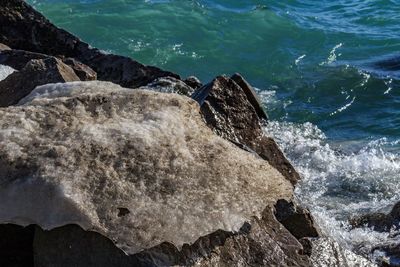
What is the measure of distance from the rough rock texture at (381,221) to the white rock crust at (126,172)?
2413 millimetres

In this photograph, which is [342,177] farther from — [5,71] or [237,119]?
[5,71]

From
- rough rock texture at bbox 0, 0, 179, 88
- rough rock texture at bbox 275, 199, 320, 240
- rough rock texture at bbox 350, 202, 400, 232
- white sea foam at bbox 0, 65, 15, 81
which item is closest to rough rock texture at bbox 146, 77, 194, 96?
rough rock texture at bbox 0, 0, 179, 88

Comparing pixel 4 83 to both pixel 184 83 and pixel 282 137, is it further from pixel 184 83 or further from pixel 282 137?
pixel 282 137

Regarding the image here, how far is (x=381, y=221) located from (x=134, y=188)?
327 centimetres

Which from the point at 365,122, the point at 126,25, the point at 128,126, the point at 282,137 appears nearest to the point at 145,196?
the point at 128,126

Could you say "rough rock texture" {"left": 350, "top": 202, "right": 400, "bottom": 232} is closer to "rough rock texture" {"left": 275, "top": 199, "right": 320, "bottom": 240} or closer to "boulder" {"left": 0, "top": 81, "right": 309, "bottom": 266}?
"rough rock texture" {"left": 275, "top": 199, "right": 320, "bottom": 240}

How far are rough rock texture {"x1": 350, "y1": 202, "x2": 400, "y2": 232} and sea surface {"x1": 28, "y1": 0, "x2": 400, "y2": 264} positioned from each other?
13cm

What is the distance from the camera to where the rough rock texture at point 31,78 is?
5.14m

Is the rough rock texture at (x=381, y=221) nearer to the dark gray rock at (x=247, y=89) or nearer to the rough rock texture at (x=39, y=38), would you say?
the dark gray rock at (x=247, y=89)

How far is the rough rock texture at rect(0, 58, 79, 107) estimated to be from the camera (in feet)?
16.9

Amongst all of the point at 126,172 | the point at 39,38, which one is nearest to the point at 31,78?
the point at 126,172

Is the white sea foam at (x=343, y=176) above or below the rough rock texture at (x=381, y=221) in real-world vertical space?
below

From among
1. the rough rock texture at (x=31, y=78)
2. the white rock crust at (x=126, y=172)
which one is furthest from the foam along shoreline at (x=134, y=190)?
the rough rock texture at (x=31, y=78)

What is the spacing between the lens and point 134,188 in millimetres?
3309
